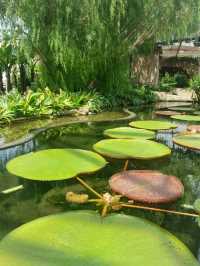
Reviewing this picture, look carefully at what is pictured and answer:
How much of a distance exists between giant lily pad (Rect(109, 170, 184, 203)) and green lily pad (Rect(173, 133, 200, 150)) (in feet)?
4.55

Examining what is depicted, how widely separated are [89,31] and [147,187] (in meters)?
7.03

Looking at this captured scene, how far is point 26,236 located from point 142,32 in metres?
9.51

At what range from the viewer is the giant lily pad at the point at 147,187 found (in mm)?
3396

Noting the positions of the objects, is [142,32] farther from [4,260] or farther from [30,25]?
[4,260]

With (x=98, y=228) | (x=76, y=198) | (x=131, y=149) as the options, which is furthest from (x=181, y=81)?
(x=98, y=228)

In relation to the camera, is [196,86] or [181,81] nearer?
[196,86]

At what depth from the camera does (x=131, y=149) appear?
4.88m

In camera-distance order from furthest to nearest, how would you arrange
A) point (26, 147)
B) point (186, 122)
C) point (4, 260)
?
point (186, 122) < point (26, 147) < point (4, 260)

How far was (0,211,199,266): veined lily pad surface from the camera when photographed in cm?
225

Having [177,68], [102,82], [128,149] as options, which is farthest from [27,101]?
[177,68]

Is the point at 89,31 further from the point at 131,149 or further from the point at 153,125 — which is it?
the point at 131,149

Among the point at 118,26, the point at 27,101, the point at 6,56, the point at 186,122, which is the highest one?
the point at 118,26

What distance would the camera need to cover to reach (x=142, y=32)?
11055 millimetres

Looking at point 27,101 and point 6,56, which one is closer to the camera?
point 27,101
